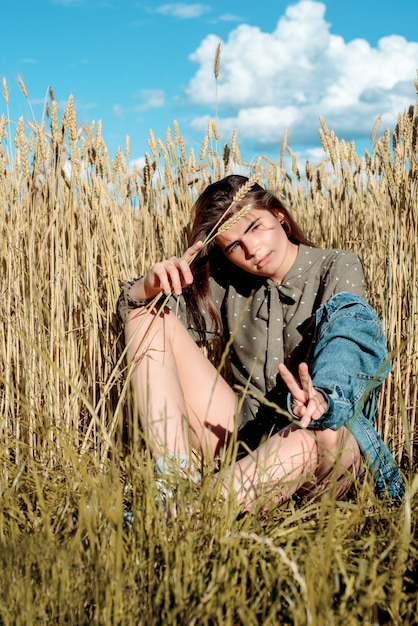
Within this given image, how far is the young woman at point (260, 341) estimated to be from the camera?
1.35 m

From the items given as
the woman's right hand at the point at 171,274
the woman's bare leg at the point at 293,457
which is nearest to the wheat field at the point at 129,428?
the woman's bare leg at the point at 293,457

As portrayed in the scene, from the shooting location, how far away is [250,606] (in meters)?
0.95

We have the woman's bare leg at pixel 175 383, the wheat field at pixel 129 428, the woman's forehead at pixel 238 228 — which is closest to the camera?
the wheat field at pixel 129 428

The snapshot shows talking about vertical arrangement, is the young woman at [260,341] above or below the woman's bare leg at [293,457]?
above

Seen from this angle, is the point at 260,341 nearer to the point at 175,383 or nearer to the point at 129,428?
the point at 175,383

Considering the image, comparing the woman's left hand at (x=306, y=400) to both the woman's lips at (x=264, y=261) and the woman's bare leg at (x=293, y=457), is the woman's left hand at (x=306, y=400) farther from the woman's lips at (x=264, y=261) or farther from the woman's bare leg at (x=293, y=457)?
the woman's lips at (x=264, y=261)

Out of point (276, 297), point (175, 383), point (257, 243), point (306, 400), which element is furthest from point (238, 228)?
point (306, 400)

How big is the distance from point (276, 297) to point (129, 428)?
75 centimetres

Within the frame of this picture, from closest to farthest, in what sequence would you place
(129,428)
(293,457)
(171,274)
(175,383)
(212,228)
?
1. (129,428)
2. (293,457)
3. (171,274)
4. (175,383)
5. (212,228)

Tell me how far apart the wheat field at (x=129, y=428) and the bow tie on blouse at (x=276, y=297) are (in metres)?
0.24

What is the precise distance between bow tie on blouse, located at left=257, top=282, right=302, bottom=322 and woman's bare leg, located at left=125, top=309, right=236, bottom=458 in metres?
0.21

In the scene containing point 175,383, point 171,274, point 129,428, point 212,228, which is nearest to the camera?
point 129,428

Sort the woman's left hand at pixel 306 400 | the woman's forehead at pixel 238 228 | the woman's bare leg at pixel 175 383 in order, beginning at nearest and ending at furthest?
1. the woman's left hand at pixel 306 400
2. the woman's bare leg at pixel 175 383
3. the woman's forehead at pixel 238 228

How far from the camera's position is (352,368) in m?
1.37
